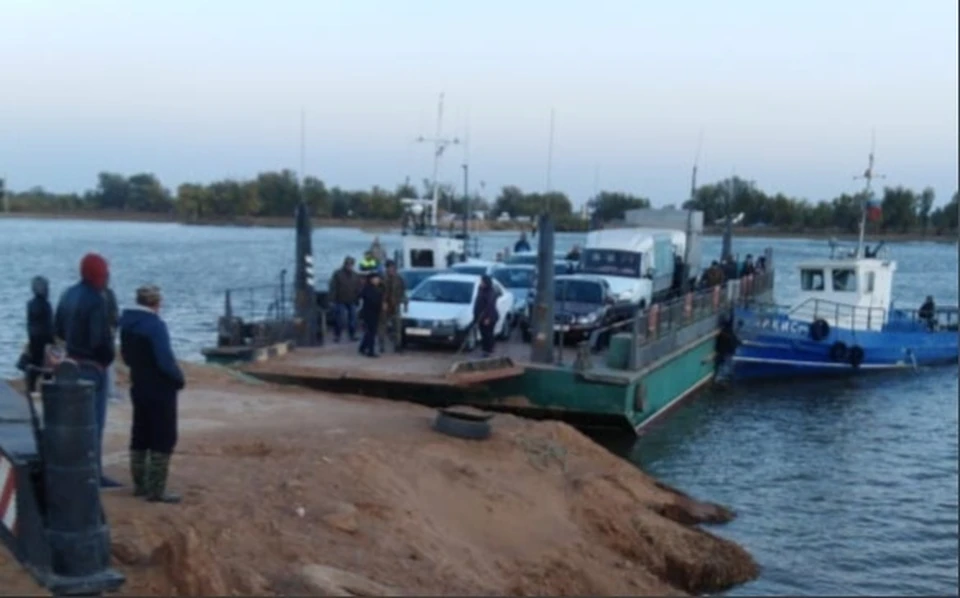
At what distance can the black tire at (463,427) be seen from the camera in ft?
47.8

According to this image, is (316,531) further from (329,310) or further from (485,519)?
(329,310)

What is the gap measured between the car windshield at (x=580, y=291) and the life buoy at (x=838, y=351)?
32.3ft

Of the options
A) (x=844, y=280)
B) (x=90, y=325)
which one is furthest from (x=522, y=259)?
(x=90, y=325)

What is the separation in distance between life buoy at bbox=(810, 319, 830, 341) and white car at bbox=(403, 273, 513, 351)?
39.2 ft

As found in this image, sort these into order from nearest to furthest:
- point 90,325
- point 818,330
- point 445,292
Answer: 1. point 90,325
2. point 445,292
3. point 818,330

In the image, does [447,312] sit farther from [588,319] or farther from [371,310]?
[588,319]

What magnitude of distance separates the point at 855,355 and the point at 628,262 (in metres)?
7.07

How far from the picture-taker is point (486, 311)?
2122 cm

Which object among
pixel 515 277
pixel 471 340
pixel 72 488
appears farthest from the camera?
pixel 515 277

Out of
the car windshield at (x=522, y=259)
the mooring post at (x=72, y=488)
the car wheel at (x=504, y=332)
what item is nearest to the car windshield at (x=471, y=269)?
the car wheel at (x=504, y=332)

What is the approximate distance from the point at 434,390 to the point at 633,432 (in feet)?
13.8

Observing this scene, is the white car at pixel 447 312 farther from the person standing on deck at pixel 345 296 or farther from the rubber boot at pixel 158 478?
the rubber boot at pixel 158 478

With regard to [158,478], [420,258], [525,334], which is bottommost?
[525,334]

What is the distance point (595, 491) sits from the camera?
14.0 m
